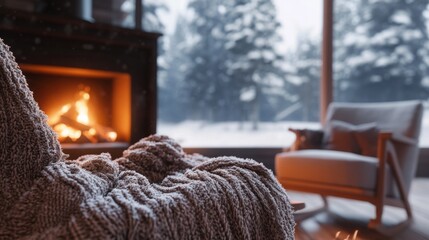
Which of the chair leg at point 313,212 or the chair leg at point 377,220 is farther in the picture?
the chair leg at point 313,212

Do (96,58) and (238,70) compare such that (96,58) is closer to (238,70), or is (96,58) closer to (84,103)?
(84,103)

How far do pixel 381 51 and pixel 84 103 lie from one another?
10.9 feet

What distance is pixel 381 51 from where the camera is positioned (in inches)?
169

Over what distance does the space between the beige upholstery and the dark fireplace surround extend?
43.6 inches

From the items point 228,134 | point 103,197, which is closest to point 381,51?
point 228,134

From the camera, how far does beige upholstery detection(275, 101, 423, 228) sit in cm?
228

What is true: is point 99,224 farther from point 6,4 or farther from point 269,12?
point 269,12

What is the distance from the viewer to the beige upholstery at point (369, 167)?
2.28m

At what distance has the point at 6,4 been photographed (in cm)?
234

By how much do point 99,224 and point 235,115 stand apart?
3.30 metres

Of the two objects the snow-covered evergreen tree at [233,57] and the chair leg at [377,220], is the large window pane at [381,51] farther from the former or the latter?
the chair leg at [377,220]

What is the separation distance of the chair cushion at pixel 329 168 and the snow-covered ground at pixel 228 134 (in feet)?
4.46

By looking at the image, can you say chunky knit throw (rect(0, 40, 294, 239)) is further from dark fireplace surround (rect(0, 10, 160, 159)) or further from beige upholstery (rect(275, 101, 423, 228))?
dark fireplace surround (rect(0, 10, 160, 159))

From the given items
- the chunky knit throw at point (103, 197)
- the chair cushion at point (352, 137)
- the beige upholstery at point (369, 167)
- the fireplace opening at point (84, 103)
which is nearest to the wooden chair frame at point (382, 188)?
the beige upholstery at point (369, 167)
